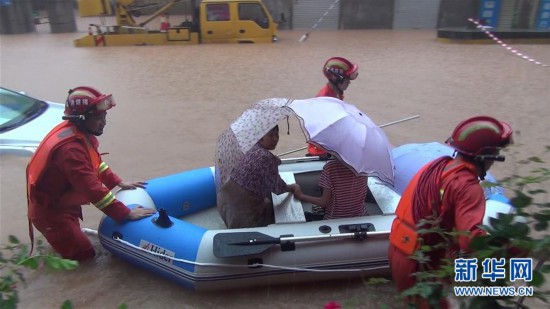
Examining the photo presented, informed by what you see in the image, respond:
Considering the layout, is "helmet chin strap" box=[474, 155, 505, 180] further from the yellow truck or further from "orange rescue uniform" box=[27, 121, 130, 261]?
the yellow truck

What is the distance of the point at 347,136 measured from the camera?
320cm

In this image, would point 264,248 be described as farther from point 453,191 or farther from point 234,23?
point 234,23

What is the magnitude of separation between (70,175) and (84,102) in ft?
1.71

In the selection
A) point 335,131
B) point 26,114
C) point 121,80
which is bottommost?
point 121,80

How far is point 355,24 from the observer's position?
1941 centimetres

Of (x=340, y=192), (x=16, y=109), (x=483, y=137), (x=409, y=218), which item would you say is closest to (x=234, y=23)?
(x=16, y=109)

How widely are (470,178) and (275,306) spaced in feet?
5.82

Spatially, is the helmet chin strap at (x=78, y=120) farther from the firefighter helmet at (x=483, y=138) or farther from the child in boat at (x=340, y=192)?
the firefighter helmet at (x=483, y=138)

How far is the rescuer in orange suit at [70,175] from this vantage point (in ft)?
10.9

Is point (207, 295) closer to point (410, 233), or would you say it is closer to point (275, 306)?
point (275, 306)

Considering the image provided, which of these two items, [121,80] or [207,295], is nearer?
[207,295]

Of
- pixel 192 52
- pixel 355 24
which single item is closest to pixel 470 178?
pixel 192 52

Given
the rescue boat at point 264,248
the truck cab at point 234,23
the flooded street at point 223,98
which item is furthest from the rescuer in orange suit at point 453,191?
the truck cab at point 234,23

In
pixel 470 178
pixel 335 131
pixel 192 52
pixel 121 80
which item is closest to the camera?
pixel 470 178
